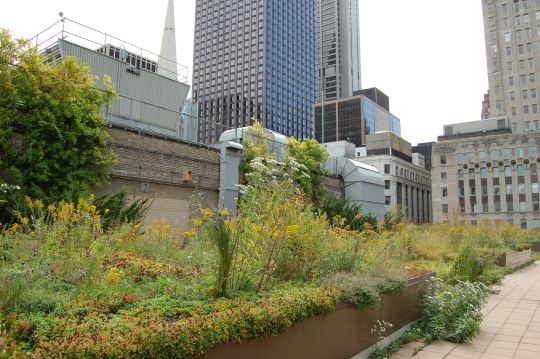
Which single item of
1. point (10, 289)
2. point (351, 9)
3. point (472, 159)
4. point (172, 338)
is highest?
point (351, 9)

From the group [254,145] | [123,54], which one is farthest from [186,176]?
[123,54]

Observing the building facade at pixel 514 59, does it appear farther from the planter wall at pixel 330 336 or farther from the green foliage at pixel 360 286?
the green foliage at pixel 360 286

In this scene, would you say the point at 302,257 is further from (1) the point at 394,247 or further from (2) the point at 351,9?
(2) the point at 351,9

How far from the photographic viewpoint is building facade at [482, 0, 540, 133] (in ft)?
272

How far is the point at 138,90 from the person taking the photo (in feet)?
60.4

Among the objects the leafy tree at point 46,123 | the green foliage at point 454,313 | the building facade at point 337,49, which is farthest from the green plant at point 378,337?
the building facade at point 337,49

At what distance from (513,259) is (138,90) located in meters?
16.5

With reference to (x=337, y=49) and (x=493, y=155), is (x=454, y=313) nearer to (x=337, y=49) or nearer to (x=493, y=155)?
(x=493, y=155)

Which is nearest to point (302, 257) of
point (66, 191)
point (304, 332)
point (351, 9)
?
point (304, 332)

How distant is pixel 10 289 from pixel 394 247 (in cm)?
694

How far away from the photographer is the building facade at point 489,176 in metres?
74.2

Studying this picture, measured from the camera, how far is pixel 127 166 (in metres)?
13.9

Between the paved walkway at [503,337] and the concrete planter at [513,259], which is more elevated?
the concrete planter at [513,259]

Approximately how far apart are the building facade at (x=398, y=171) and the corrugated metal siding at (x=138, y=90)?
6375 centimetres
